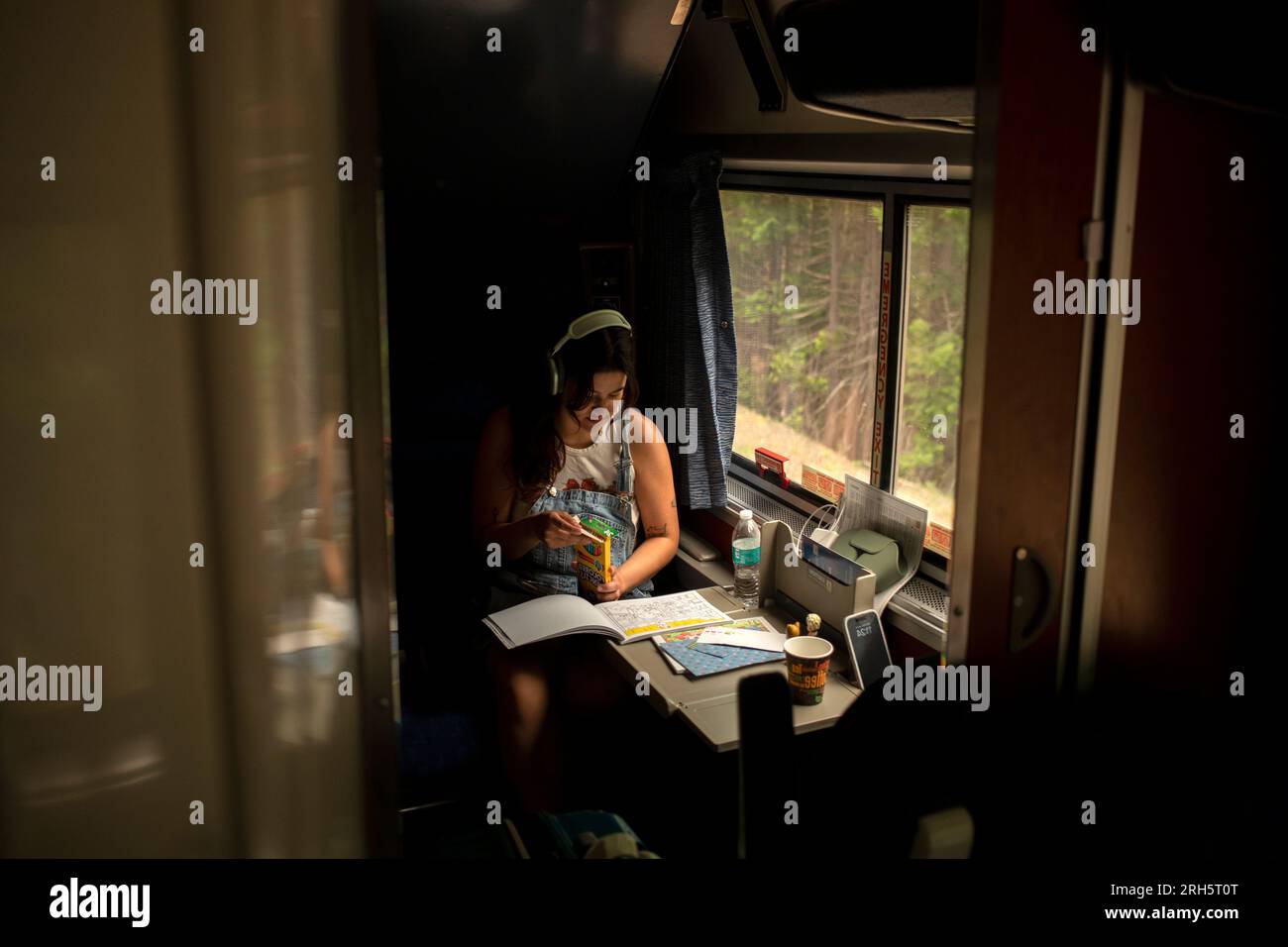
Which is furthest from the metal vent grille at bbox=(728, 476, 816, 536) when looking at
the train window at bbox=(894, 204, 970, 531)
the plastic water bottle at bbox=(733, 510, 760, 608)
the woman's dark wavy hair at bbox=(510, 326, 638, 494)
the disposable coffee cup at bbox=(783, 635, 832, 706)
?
the disposable coffee cup at bbox=(783, 635, 832, 706)

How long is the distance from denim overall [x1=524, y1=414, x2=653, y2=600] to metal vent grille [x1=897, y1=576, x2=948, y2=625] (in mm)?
753

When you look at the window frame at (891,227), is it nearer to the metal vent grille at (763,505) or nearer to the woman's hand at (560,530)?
the metal vent grille at (763,505)

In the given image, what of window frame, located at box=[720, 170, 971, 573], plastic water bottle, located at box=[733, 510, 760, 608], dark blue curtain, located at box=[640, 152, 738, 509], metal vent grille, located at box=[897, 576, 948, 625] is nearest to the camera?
metal vent grille, located at box=[897, 576, 948, 625]

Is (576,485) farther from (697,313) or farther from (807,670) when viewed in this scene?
(807,670)

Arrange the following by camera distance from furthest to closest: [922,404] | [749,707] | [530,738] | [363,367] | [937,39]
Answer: [922,404] < [530,738] < [937,39] < [363,367] < [749,707]

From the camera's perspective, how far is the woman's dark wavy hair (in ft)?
9.80

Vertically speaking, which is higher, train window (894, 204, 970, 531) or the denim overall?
train window (894, 204, 970, 531)

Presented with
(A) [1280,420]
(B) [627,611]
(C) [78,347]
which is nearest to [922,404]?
(B) [627,611]

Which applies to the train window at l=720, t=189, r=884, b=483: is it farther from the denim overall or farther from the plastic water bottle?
the denim overall

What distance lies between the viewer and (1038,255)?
127 centimetres

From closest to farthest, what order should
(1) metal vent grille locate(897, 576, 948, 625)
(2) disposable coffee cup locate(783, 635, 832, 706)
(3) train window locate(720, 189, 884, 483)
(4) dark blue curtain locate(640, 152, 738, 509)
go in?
1. (2) disposable coffee cup locate(783, 635, 832, 706)
2. (1) metal vent grille locate(897, 576, 948, 625)
3. (3) train window locate(720, 189, 884, 483)
4. (4) dark blue curtain locate(640, 152, 738, 509)

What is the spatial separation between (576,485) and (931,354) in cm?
107
